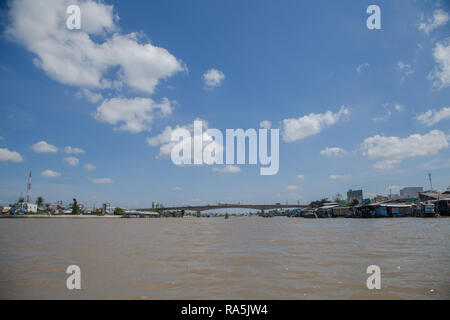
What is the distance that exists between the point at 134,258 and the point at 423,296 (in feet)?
38.6

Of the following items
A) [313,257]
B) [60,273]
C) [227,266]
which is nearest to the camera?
[60,273]

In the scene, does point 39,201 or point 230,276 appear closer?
point 230,276

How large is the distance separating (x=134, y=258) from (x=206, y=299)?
7.44m

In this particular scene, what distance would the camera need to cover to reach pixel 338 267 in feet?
33.8

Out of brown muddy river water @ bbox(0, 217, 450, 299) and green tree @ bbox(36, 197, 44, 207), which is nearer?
brown muddy river water @ bbox(0, 217, 450, 299)

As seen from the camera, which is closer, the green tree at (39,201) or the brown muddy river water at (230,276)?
the brown muddy river water at (230,276)
